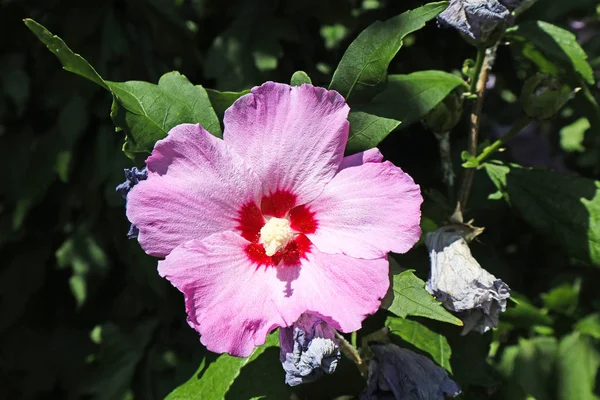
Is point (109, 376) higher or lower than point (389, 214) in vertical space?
lower

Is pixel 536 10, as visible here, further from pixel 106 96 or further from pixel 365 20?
pixel 106 96

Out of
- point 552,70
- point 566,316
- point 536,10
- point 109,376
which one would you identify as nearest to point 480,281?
point 552,70

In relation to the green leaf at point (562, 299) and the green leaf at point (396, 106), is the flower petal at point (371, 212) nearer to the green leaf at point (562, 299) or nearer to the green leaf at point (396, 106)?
the green leaf at point (396, 106)

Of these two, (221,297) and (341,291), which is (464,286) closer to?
(341,291)

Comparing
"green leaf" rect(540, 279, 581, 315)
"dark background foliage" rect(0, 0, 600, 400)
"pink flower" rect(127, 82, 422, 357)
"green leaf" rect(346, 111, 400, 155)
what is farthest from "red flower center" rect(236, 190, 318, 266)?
"green leaf" rect(540, 279, 581, 315)

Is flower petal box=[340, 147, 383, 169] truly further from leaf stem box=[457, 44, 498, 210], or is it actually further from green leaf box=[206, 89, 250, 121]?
leaf stem box=[457, 44, 498, 210]

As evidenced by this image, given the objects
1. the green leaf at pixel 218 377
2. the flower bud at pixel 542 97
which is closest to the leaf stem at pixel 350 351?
the green leaf at pixel 218 377
